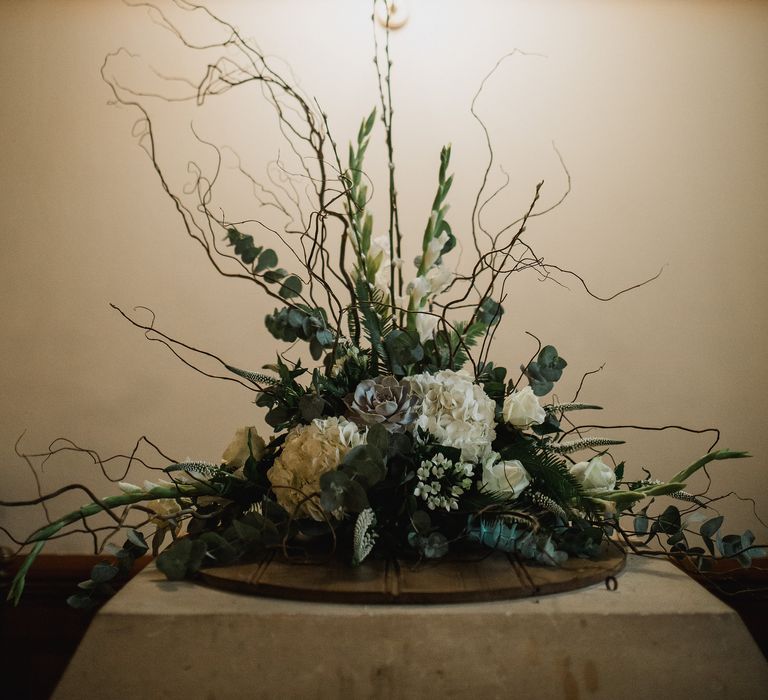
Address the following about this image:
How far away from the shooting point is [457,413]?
0.92 m

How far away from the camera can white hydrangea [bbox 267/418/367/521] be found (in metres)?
0.88

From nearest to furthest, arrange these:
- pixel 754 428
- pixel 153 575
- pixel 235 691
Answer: pixel 235 691, pixel 153 575, pixel 754 428

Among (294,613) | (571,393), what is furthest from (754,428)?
(294,613)

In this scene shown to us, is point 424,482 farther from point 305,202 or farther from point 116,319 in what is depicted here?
point 116,319

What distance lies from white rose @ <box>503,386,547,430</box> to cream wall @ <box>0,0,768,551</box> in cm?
95

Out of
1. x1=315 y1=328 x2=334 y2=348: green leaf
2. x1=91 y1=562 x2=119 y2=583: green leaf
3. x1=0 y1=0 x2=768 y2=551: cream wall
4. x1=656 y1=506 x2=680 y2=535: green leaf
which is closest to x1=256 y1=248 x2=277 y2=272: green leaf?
x1=315 y1=328 x2=334 y2=348: green leaf

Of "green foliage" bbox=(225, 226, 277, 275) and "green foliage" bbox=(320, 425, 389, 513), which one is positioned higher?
"green foliage" bbox=(225, 226, 277, 275)

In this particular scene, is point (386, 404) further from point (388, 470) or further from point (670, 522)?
point (670, 522)

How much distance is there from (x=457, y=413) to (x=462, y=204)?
1143 mm

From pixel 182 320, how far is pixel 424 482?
1199 mm

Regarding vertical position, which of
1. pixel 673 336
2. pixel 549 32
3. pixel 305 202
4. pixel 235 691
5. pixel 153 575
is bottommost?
pixel 235 691

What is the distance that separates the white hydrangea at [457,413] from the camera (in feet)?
3.02

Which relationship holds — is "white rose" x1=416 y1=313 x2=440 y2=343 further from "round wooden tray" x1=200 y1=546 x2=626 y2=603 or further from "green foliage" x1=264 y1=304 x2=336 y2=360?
"round wooden tray" x1=200 y1=546 x2=626 y2=603

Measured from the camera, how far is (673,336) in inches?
74.7
